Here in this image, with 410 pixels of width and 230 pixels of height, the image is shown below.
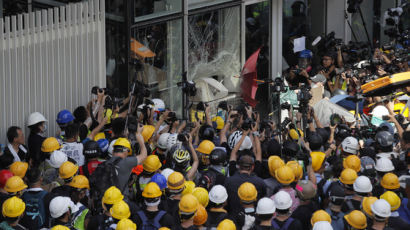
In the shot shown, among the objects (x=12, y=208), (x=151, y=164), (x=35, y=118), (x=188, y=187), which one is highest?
(x=35, y=118)

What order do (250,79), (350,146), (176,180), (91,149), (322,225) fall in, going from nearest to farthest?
(322,225) < (176,180) < (91,149) < (350,146) < (250,79)

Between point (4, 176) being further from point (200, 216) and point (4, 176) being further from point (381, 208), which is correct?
point (381, 208)

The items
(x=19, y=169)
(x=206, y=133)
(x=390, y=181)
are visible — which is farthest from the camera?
(x=206, y=133)

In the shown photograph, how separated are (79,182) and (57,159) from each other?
0.72 m

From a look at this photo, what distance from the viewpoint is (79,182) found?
823cm

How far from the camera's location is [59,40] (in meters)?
12.0

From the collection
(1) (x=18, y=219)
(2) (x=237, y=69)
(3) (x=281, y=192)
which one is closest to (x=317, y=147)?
(3) (x=281, y=192)

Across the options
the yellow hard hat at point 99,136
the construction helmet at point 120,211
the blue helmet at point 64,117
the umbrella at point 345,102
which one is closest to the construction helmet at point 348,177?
the construction helmet at point 120,211

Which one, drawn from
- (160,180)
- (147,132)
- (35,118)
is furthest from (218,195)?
(35,118)

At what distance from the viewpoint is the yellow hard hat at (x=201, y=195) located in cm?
792

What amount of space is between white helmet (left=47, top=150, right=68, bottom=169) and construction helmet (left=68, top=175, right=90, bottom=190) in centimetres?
60

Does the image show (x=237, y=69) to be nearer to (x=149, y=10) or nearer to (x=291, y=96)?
(x=291, y=96)

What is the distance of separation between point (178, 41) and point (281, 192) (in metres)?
7.48

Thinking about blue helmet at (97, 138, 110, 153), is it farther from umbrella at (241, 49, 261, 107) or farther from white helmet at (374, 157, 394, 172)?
umbrella at (241, 49, 261, 107)
